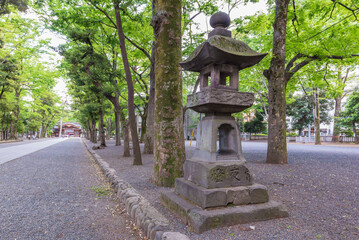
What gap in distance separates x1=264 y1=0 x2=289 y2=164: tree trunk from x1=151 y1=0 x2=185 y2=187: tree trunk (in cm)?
472

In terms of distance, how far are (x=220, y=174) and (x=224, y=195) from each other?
0.33 meters

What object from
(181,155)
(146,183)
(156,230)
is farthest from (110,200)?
(156,230)

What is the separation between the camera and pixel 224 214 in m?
3.00

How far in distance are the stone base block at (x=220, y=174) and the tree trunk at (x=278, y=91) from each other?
549 centimetres

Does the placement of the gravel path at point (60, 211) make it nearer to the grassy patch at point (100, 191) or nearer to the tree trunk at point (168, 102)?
the grassy patch at point (100, 191)

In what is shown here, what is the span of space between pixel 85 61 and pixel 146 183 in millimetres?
9719

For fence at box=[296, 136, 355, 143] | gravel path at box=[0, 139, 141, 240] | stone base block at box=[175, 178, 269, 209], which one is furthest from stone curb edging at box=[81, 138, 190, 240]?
fence at box=[296, 136, 355, 143]

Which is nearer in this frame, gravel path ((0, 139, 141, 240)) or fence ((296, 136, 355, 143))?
gravel path ((0, 139, 141, 240))

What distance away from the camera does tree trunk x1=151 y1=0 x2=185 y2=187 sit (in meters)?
5.32

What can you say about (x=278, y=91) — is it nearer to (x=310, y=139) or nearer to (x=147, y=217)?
(x=147, y=217)

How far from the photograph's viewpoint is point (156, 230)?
9.41 ft

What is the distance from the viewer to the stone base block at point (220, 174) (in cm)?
330

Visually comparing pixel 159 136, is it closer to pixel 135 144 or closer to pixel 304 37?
pixel 135 144

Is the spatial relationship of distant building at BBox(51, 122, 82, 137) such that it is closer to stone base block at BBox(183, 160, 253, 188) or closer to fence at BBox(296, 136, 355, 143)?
fence at BBox(296, 136, 355, 143)
